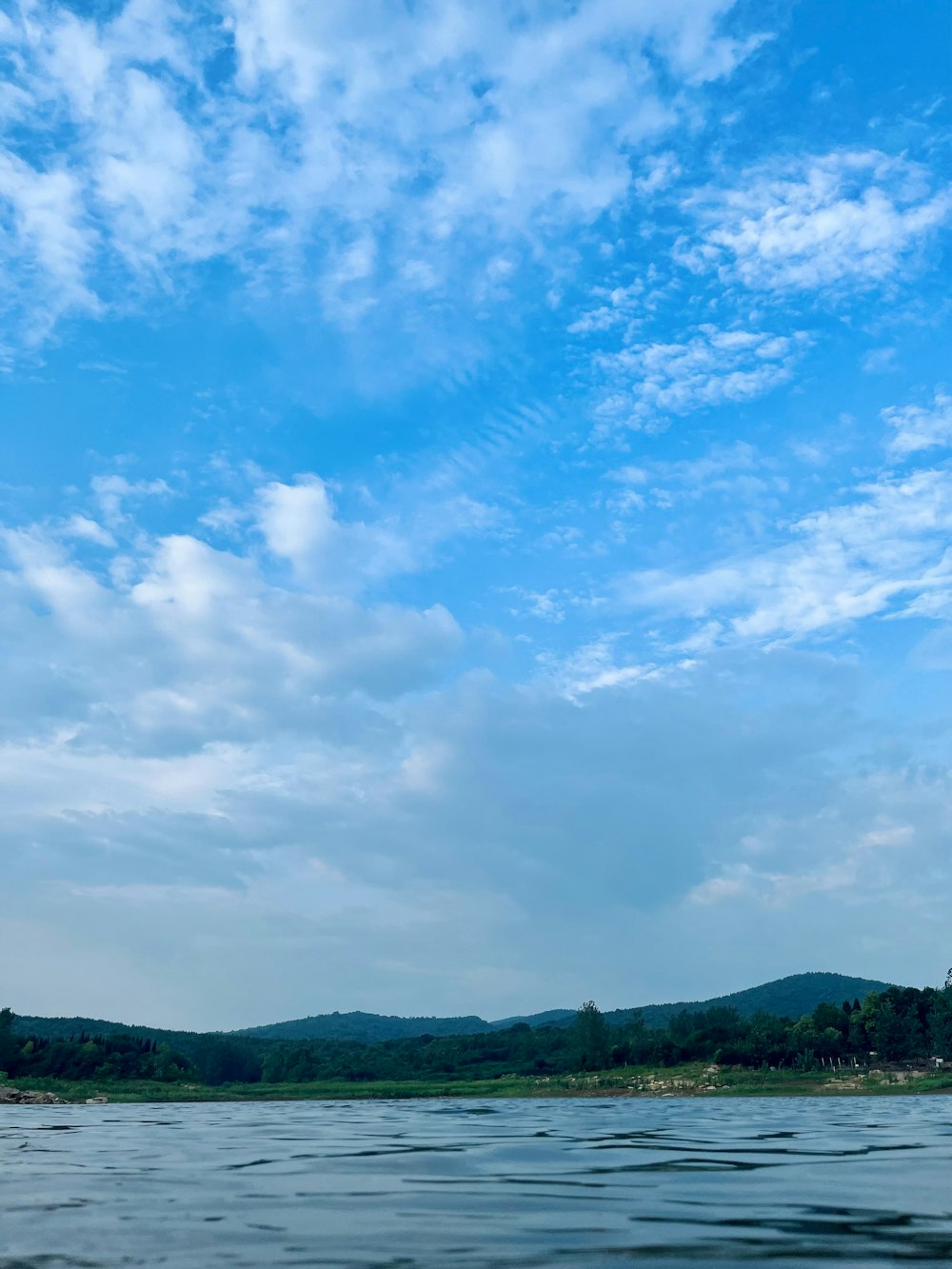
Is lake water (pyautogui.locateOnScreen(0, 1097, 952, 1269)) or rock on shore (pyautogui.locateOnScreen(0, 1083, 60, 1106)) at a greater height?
lake water (pyautogui.locateOnScreen(0, 1097, 952, 1269))

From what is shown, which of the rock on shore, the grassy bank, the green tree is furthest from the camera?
the green tree

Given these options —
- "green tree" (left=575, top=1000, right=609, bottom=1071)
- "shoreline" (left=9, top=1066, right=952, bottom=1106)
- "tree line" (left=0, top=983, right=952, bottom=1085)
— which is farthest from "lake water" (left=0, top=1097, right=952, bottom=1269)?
"green tree" (left=575, top=1000, right=609, bottom=1071)

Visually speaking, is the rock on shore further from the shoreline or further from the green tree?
the green tree

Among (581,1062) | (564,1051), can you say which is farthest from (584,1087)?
(564,1051)

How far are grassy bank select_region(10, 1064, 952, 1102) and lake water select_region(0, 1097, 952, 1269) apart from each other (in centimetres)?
6606

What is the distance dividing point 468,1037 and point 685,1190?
191438mm

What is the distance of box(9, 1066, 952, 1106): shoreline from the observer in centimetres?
9869

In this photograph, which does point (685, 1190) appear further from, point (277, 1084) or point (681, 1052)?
point (277, 1084)

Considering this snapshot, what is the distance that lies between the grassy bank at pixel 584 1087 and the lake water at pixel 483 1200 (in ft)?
217

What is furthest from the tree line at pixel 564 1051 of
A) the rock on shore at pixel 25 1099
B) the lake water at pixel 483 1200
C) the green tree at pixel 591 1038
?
the lake water at pixel 483 1200

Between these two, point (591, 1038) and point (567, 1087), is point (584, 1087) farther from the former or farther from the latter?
point (591, 1038)

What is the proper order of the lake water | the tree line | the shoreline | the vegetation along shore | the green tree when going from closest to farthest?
1. the lake water
2. the shoreline
3. the vegetation along shore
4. the tree line
5. the green tree

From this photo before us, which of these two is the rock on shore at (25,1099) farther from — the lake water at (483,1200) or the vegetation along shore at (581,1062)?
the lake water at (483,1200)

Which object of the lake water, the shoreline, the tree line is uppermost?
the tree line
